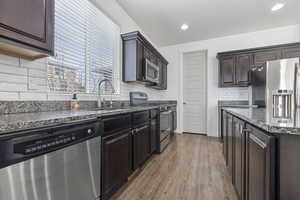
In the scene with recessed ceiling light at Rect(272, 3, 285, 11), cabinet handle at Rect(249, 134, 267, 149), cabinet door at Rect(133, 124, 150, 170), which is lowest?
cabinet door at Rect(133, 124, 150, 170)

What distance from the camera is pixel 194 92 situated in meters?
5.19

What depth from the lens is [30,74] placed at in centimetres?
146

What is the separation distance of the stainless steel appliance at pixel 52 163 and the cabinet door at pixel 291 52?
4525 millimetres

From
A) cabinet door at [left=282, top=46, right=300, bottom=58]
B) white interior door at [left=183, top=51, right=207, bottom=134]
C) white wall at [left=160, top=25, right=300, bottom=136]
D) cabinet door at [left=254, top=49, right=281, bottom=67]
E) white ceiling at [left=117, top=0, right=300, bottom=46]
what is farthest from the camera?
white interior door at [left=183, top=51, right=207, bottom=134]

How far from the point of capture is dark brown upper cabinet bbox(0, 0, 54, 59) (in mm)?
981

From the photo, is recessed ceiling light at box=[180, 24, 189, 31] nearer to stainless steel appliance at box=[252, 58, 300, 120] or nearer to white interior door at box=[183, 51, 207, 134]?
white interior door at box=[183, 51, 207, 134]

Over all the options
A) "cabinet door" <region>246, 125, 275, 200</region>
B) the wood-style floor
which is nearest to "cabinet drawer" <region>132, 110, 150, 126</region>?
the wood-style floor

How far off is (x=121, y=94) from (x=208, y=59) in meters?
3.12

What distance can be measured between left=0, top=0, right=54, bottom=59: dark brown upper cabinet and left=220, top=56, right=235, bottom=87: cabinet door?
4.14m

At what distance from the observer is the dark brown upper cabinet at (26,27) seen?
981mm

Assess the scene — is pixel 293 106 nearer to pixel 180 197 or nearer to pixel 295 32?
pixel 180 197

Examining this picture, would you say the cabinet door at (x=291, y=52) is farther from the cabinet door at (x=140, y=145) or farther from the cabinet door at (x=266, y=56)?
the cabinet door at (x=140, y=145)

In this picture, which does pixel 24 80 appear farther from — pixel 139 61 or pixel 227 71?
pixel 227 71

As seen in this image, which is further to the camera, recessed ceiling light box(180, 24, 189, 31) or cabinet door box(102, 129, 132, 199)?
recessed ceiling light box(180, 24, 189, 31)
